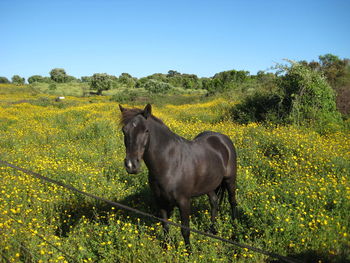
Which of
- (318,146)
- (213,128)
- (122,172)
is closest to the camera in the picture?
(122,172)

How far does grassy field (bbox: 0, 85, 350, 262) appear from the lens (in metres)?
3.11

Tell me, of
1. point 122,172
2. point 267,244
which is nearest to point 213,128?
point 122,172

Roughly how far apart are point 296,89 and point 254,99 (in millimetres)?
2078

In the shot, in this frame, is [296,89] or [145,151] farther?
[296,89]

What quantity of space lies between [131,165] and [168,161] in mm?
620

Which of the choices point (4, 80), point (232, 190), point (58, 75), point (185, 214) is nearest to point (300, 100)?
point (232, 190)

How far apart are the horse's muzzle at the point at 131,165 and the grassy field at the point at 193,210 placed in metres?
1.16

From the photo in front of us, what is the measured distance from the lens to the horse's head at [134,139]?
8.65ft

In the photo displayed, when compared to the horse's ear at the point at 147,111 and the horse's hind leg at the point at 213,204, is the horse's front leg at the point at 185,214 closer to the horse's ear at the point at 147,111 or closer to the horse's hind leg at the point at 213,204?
the horse's hind leg at the point at 213,204

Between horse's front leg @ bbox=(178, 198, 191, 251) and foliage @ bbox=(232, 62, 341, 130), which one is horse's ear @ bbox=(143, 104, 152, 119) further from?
foliage @ bbox=(232, 62, 341, 130)

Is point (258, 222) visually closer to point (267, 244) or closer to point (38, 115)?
point (267, 244)

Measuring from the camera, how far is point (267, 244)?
3.29 m

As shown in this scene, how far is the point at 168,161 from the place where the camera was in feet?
10.2

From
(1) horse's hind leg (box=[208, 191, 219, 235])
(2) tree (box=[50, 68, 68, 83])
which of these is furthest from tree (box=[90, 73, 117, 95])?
(1) horse's hind leg (box=[208, 191, 219, 235])
